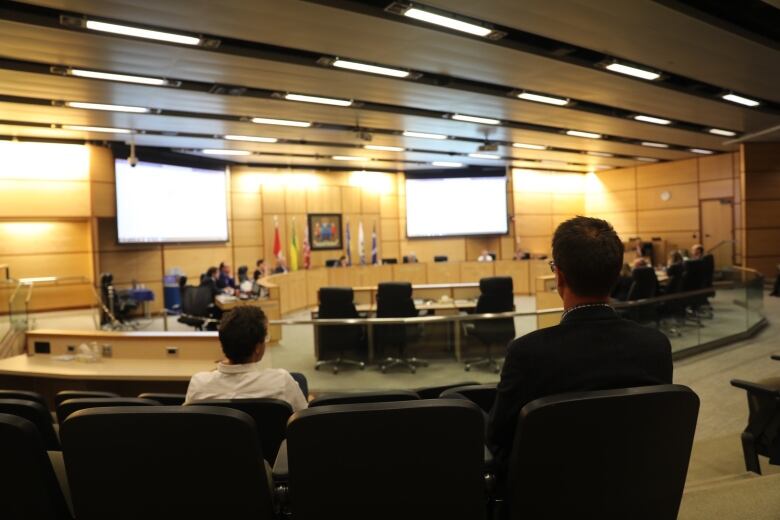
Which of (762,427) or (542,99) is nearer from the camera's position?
(762,427)

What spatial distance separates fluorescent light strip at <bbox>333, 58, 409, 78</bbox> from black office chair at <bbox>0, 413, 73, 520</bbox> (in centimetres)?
553

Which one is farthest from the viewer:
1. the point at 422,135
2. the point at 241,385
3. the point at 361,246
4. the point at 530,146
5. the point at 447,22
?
the point at 361,246

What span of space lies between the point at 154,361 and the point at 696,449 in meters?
4.27

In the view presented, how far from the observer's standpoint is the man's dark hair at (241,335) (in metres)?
2.32

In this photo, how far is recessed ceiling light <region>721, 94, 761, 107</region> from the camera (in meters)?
8.73

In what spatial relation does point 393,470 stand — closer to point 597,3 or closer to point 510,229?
point 597,3

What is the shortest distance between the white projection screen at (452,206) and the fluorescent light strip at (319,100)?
7858 mm

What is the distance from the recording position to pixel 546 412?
122 centimetres

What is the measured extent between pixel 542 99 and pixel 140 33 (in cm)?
578

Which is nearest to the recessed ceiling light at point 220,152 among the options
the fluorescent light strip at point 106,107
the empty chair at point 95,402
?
the fluorescent light strip at point 106,107

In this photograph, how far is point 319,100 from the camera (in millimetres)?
7793

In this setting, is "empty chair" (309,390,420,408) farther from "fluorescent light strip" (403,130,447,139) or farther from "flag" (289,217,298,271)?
"flag" (289,217,298,271)

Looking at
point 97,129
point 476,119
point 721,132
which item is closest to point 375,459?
point 476,119

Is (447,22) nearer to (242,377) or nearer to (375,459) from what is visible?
(242,377)
